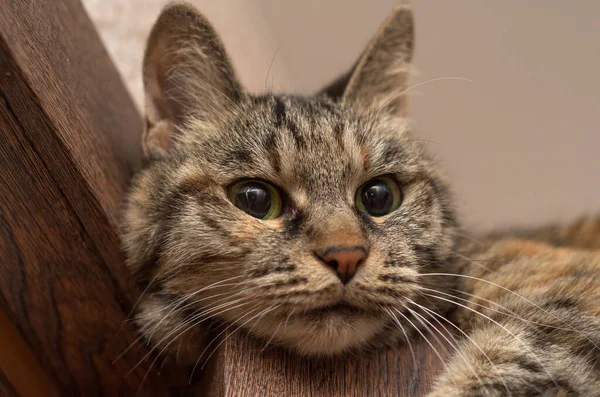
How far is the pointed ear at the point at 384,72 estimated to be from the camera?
1562mm

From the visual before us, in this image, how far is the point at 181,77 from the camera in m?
1.50

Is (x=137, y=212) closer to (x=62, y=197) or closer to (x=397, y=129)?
(x=62, y=197)

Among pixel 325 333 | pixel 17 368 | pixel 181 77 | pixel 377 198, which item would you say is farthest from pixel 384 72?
pixel 17 368

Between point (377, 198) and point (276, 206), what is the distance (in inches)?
9.9

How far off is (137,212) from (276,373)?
0.50m

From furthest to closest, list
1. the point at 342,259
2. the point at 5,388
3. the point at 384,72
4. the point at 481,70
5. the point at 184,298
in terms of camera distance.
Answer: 1. the point at 481,70
2. the point at 384,72
3. the point at 5,388
4. the point at 184,298
5. the point at 342,259

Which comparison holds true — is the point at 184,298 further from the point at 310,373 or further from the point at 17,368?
the point at 17,368

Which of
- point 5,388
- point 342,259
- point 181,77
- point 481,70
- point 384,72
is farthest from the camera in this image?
point 481,70

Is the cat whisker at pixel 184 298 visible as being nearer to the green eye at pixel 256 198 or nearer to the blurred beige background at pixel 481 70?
the green eye at pixel 256 198

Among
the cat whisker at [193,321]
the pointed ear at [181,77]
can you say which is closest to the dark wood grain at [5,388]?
the cat whisker at [193,321]

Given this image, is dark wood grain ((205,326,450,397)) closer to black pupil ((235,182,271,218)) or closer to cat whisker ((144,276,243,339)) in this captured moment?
cat whisker ((144,276,243,339))

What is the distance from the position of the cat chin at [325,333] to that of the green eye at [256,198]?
10.1 inches

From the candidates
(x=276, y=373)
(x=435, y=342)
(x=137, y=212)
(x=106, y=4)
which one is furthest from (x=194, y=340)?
(x=106, y=4)

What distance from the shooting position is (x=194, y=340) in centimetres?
128
